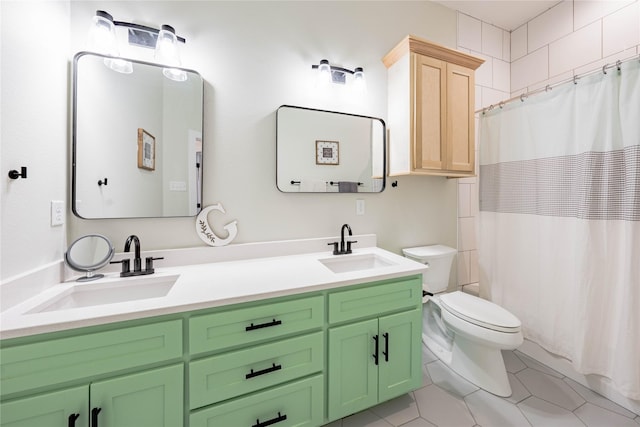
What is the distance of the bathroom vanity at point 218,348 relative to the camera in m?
0.80

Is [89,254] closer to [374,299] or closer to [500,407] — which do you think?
[374,299]

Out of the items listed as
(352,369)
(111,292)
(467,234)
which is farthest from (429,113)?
(111,292)

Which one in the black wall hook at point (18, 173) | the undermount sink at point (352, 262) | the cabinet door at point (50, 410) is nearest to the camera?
the cabinet door at point (50, 410)

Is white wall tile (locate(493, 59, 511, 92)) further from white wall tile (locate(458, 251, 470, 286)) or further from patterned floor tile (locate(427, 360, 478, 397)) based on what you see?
patterned floor tile (locate(427, 360, 478, 397))

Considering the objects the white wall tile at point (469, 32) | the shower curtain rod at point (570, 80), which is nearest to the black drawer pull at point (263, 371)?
the shower curtain rod at point (570, 80)

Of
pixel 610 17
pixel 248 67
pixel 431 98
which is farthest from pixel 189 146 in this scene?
pixel 610 17

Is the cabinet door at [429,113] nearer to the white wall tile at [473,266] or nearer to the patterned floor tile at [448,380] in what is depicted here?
the white wall tile at [473,266]

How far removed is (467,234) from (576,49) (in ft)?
5.45

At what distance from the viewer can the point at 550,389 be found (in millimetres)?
1531

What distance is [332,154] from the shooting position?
1779mm

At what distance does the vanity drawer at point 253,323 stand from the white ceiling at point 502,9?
261 cm

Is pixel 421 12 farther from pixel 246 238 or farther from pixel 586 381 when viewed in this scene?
pixel 586 381

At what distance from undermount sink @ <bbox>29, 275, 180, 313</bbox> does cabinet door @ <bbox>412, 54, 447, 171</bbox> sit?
165 cm

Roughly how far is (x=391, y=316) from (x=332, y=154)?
1.11m
